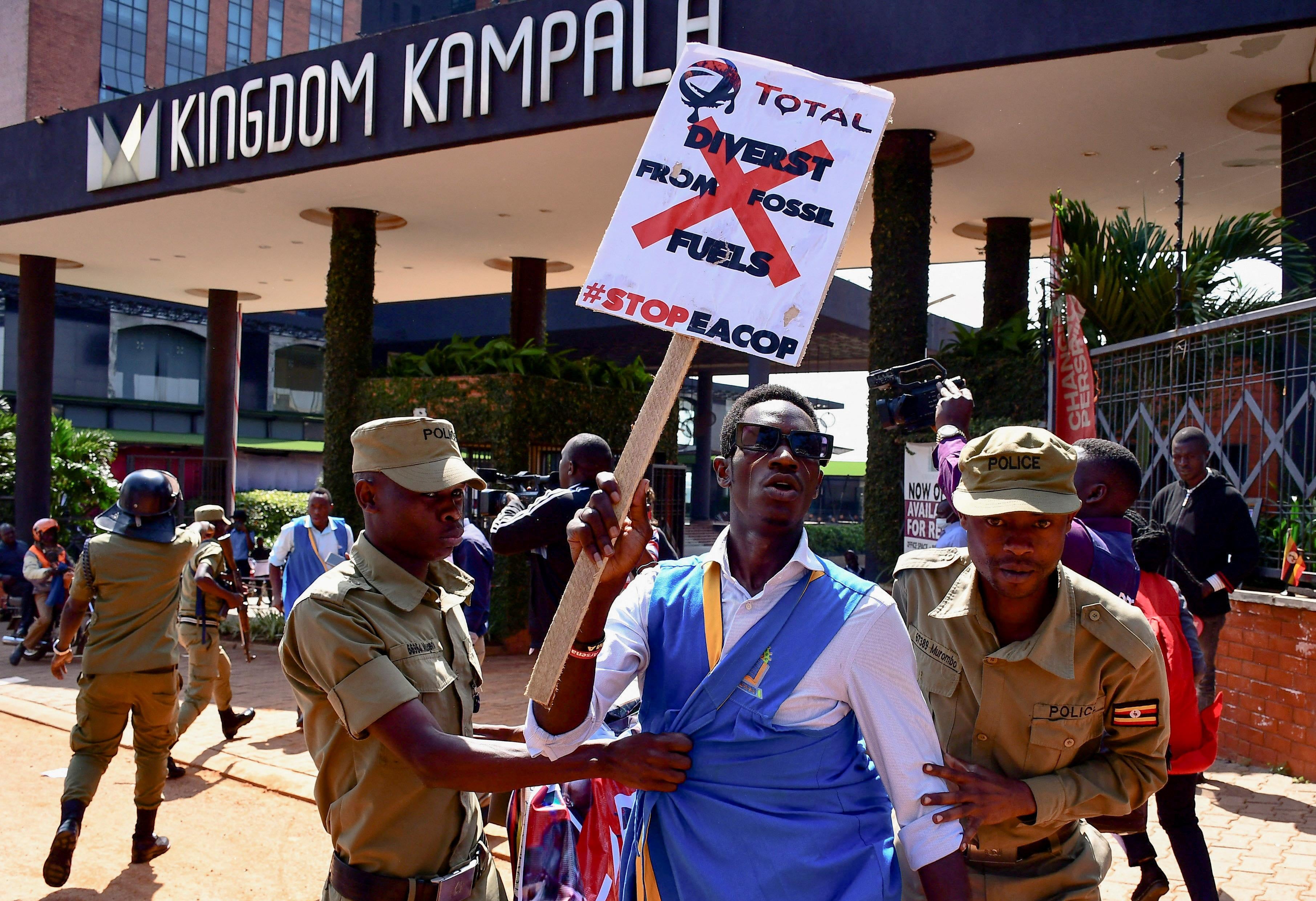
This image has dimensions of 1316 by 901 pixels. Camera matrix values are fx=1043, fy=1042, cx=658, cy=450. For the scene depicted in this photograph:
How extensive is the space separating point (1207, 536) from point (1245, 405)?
1362 millimetres

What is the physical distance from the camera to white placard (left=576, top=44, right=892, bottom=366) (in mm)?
2346

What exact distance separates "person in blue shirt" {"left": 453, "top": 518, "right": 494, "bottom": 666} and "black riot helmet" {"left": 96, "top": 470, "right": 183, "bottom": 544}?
1.82 metres

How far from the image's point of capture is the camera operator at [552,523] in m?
4.78

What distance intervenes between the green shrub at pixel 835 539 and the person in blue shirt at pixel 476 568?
1517 cm

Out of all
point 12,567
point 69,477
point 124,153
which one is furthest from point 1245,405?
point 69,477

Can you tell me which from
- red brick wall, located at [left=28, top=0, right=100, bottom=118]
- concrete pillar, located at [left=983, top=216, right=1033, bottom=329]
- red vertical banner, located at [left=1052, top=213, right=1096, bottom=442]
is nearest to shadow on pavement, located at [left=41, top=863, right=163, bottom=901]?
red vertical banner, located at [left=1052, top=213, right=1096, bottom=442]

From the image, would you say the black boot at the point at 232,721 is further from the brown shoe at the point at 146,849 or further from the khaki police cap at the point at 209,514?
the brown shoe at the point at 146,849

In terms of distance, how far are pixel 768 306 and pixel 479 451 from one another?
10911 mm

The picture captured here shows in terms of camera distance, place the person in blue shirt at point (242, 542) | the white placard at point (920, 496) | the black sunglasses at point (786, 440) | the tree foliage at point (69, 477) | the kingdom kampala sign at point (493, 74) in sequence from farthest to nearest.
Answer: the tree foliage at point (69, 477) < the person in blue shirt at point (242, 542) < the white placard at point (920, 496) < the kingdom kampala sign at point (493, 74) < the black sunglasses at point (786, 440)

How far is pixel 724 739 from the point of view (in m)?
2.07

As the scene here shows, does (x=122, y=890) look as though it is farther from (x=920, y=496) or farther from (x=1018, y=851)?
(x=920, y=496)

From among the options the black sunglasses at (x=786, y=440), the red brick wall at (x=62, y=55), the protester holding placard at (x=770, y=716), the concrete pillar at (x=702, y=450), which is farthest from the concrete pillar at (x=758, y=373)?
the red brick wall at (x=62, y=55)

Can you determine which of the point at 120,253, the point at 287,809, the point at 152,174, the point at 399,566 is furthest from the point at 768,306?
the point at 120,253

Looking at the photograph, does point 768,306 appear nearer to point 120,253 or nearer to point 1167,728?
point 1167,728
